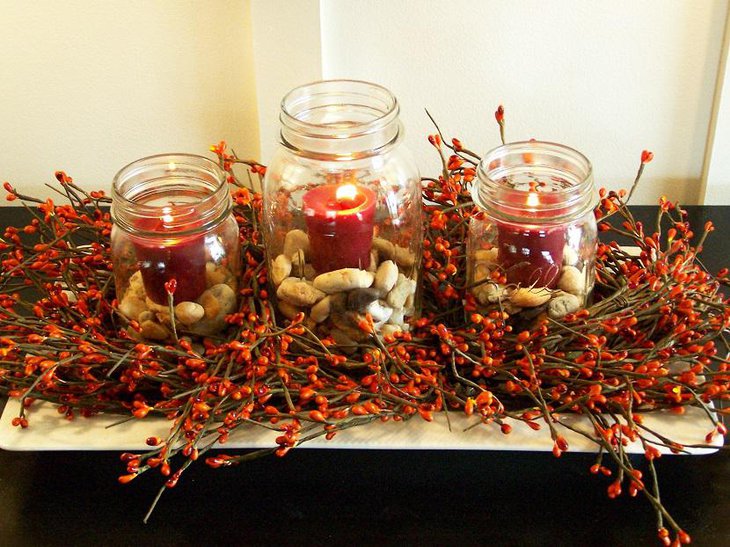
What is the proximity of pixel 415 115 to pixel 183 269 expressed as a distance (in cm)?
49

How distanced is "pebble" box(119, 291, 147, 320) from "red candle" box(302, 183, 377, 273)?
0.52 ft

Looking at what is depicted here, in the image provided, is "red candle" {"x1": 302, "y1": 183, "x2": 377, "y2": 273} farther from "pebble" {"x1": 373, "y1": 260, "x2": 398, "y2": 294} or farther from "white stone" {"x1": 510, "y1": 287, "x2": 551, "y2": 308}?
"white stone" {"x1": 510, "y1": 287, "x2": 551, "y2": 308}

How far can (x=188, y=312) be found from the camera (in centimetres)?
79

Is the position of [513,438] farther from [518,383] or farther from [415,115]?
[415,115]

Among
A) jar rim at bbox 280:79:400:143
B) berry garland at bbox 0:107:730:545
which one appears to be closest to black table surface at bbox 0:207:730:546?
berry garland at bbox 0:107:730:545

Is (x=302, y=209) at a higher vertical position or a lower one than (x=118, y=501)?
higher

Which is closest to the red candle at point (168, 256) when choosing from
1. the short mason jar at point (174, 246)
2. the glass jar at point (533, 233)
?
the short mason jar at point (174, 246)

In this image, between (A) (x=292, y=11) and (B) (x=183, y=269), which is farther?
(A) (x=292, y=11)

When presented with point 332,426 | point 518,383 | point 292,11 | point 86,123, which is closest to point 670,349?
point 518,383

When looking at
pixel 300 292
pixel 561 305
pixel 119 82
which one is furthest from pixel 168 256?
pixel 119 82

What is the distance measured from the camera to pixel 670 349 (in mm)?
795

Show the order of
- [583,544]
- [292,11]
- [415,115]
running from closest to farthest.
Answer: [583,544] → [292,11] → [415,115]

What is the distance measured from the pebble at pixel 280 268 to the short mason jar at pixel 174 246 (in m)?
0.04

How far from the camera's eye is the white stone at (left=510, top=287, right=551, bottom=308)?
0.78 metres
